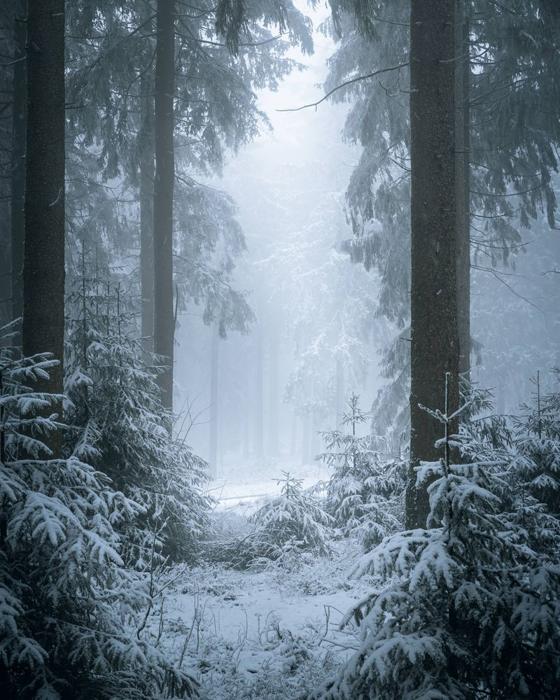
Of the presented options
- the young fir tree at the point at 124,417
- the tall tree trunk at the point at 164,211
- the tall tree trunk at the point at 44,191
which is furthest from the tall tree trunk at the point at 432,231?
the tall tree trunk at the point at 164,211

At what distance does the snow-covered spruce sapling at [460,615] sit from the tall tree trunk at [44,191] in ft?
14.0

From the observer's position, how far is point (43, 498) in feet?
10.1

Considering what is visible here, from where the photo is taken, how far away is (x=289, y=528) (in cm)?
832

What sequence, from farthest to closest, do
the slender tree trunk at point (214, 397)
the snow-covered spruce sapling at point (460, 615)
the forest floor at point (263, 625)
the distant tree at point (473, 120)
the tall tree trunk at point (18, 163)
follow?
the slender tree trunk at point (214, 397), the tall tree trunk at point (18, 163), the distant tree at point (473, 120), the forest floor at point (263, 625), the snow-covered spruce sapling at point (460, 615)

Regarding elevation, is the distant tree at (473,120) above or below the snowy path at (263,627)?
above

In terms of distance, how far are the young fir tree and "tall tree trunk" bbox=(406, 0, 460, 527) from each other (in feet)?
12.5

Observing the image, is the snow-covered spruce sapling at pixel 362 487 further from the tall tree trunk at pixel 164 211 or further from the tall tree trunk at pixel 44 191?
the tall tree trunk at pixel 44 191

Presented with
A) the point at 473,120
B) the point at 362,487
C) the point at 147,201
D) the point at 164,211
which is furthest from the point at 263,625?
the point at 147,201

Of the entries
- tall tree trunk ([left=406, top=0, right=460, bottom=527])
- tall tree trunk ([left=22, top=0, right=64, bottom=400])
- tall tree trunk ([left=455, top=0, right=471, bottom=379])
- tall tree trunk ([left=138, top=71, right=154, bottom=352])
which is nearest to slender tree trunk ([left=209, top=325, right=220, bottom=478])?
tall tree trunk ([left=138, top=71, right=154, bottom=352])

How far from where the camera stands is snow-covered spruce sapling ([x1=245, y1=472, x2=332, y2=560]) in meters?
7.96

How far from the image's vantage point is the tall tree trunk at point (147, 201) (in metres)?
11.2

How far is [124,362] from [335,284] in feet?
87.7

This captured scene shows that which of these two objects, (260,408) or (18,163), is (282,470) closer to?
(18,163)

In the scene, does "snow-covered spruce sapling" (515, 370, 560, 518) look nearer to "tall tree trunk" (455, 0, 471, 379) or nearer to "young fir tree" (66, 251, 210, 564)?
"tall tree trunk" (455, 0, 471, 379)
